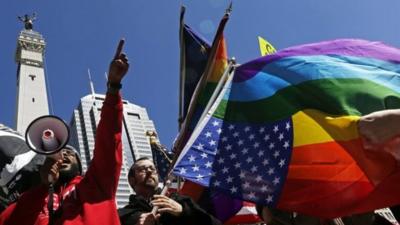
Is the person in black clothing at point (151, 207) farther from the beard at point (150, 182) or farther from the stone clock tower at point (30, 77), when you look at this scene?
the stone clock tower at point (30, 77)

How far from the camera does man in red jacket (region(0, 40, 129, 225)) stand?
3268 mm

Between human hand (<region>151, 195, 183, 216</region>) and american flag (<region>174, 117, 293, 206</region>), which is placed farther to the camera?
american flag (<region>174, 117, 293, 206</region>)

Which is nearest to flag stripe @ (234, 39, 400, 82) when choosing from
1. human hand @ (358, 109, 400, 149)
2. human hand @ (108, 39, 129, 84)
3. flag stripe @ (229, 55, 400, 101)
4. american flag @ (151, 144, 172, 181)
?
flag stripe @ (229, 55, 400, 101)

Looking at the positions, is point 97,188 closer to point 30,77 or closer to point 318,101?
point 318,101

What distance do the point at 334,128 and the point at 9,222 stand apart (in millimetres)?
2641

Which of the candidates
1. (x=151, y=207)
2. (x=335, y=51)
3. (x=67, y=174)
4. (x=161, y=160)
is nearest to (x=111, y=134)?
(x=67, y=174)

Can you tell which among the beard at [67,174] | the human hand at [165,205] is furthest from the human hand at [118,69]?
the human hand at [165,205]

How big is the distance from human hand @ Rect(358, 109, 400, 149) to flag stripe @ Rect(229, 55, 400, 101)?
784 millimetres

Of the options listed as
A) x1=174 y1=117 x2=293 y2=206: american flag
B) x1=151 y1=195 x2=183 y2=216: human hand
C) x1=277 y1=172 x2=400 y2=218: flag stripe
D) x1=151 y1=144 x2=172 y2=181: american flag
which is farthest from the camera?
x1=151 y1=144 x2=172 y2=181: american flag

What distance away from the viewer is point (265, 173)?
175 inches

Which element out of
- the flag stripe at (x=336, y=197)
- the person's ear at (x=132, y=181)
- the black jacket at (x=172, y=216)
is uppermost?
the person's ear at (x=132, y=181)

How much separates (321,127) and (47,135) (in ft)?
7.67

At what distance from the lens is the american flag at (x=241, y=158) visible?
4324 millimetres

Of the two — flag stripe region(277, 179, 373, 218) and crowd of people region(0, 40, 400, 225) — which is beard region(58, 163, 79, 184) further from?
flag stripe region(277, 179, 373, 218)
